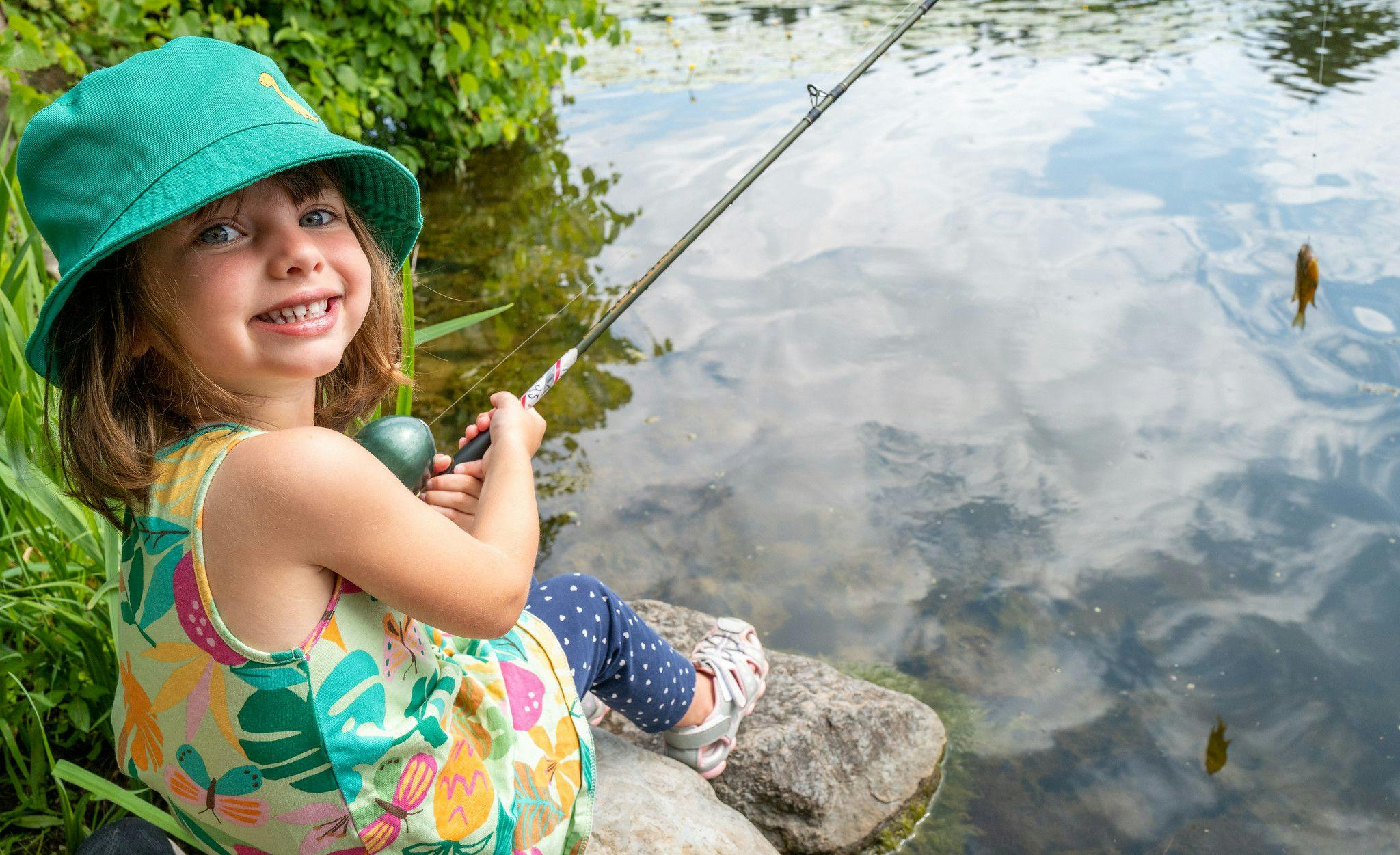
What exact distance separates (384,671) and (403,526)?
0.21m

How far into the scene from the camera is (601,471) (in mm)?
3711

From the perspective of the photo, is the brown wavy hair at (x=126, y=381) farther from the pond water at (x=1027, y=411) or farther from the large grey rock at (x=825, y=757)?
the pond water at (x=1027, y=411)

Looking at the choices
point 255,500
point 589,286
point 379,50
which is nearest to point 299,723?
point 255,500

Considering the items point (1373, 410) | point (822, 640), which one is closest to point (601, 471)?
point (822, 640)

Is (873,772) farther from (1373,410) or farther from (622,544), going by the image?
(1373,410)

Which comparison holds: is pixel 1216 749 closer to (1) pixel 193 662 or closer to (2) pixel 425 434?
(2) pixel 425 434

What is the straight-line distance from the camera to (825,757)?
2.37 m

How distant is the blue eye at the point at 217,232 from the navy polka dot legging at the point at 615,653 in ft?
2.67

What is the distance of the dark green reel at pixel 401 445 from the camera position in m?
1.55

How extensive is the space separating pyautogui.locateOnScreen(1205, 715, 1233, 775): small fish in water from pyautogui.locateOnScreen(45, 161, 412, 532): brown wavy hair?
2.21m

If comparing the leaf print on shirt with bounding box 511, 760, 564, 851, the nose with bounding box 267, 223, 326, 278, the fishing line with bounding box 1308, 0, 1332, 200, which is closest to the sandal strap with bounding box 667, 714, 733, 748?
the leaf print on shirt with bounding box 511, 760, 564, 851

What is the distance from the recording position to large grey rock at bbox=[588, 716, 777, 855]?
1868 mm

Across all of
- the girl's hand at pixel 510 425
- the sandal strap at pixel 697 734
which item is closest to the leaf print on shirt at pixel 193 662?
the girl's hand at pixel 510 425

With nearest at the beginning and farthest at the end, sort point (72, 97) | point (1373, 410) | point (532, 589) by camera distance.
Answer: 1. point (72, 97)
2. point (532, 589)
3. point (1373, 410)
